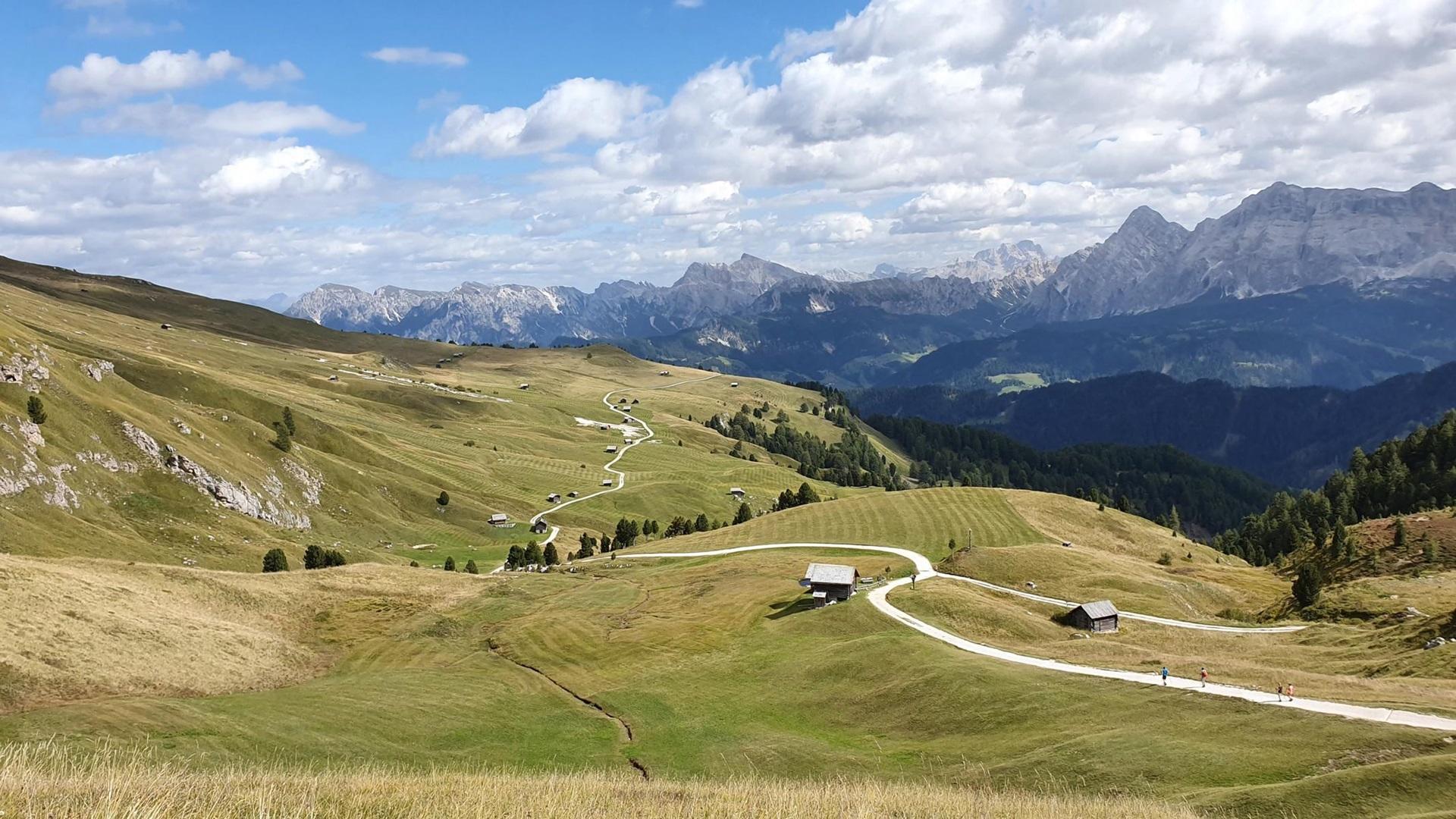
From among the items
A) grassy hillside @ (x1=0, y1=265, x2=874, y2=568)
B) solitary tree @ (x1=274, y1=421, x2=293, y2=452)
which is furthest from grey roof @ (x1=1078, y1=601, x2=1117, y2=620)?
solitary tree @ (x1=274, y1=421, x2=293, y2=452)

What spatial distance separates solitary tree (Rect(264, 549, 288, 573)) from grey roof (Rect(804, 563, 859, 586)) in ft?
225

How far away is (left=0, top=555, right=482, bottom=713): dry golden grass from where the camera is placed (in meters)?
51.2

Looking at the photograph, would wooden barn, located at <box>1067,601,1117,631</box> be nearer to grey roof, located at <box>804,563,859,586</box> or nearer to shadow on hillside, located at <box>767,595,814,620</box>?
grey roof, located at <box>804,563,859,586</box>

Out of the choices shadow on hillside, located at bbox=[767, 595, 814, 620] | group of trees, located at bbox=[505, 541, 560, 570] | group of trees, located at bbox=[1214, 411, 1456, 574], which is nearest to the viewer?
shadow on hillside, located at bbox=[767, 595, 814, 620]

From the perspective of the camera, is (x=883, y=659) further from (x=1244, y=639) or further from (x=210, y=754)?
(x=210, y=754)

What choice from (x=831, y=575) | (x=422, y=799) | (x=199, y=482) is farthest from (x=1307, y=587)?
(x=199, y=482)

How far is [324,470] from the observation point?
15725cm

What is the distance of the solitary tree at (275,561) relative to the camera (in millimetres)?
109312

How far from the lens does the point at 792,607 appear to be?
91438 millimetres

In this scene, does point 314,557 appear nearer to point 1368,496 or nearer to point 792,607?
point 792,607

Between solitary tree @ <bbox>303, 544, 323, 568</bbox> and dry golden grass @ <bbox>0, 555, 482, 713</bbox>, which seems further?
solitary tree @ <bbox>303, 544, 323, 568</bbox>

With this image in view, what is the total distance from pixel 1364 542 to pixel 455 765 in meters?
118

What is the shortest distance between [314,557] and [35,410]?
40.7 m

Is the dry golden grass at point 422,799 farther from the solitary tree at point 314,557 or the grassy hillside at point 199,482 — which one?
the solitary tree at point 314,557
